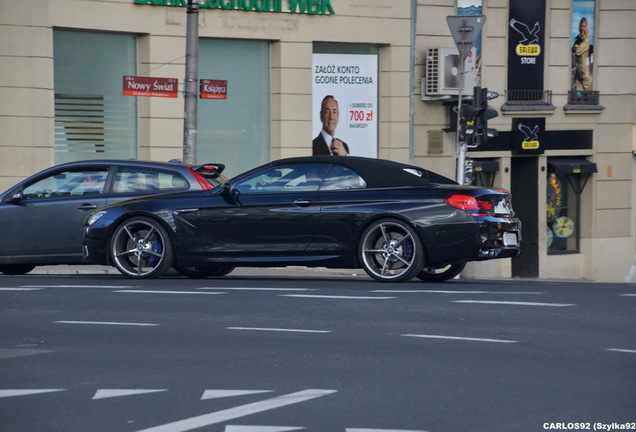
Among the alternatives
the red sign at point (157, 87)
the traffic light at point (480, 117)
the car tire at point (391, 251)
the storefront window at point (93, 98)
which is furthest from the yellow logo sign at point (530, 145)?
the car tire at point (391, 251)

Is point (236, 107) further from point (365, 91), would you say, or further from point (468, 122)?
point (468, 122)

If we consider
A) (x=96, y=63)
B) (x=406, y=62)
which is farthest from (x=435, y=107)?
(x=96, y=63)

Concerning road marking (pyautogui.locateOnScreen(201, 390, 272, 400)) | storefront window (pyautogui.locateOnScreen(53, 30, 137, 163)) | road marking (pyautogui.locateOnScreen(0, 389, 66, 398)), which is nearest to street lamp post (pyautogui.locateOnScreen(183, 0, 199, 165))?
storefront window (pyautogui.locateOnScreen(53, 30, 137, 163))

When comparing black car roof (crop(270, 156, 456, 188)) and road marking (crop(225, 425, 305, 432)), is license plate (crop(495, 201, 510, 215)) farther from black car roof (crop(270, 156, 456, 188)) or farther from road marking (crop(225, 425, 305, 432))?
road marking (crop(225, 425, 305, 432))

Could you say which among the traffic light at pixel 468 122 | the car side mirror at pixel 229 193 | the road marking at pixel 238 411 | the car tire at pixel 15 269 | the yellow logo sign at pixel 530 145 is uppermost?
the traffic light at pixel 468 122

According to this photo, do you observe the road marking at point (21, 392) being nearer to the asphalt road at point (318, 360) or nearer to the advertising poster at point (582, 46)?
the asphalt road at point (318, 360)

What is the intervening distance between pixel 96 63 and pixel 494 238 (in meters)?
12.1

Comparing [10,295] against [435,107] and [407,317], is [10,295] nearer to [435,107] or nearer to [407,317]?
[407,317]

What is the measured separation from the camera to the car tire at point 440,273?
14597mm

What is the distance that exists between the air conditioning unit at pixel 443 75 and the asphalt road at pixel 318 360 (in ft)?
46.4

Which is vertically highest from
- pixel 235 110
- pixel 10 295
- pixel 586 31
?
pixel 586 31

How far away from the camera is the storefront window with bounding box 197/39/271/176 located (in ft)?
81.2

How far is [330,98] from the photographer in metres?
25.9

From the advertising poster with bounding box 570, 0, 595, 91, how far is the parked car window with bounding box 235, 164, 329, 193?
52.8 feet
